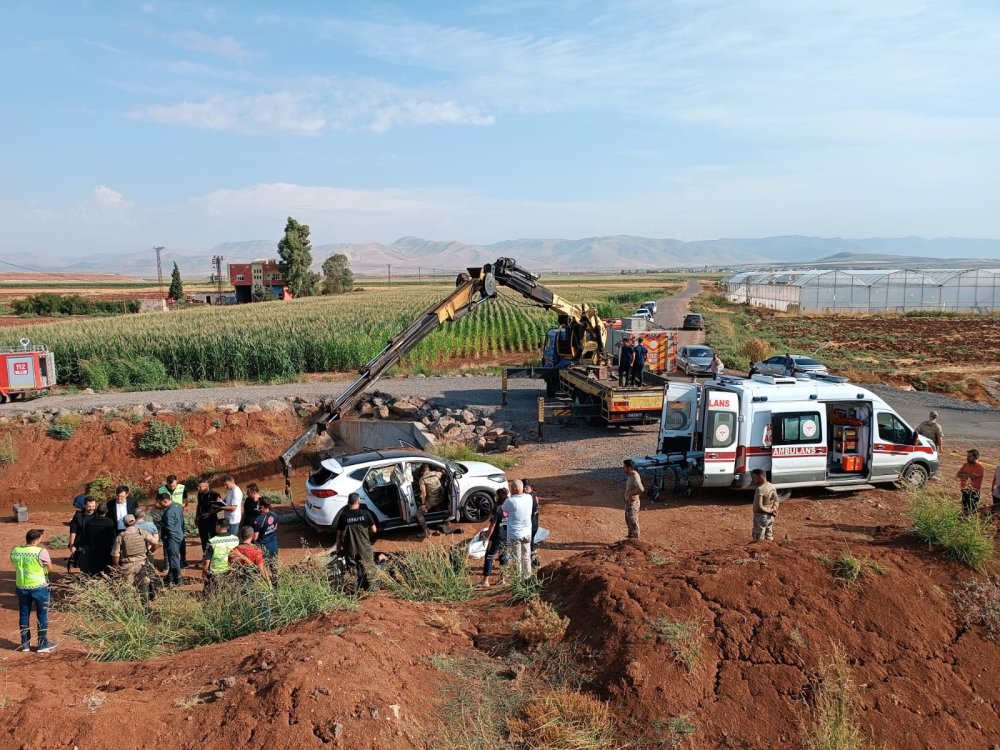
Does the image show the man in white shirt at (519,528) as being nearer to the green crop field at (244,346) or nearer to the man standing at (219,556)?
the man standing at (219,556)

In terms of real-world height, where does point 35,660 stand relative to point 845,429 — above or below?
below

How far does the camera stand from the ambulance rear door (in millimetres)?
12711

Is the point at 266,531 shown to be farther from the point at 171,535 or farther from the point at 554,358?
the point at 554,358

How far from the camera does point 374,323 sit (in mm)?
38562

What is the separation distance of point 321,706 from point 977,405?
24.8m

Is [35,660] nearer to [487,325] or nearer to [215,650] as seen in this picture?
[215,650]

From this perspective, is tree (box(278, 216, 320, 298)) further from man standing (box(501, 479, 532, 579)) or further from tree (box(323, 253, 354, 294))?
man standing (box(501, 479, 532, 579))

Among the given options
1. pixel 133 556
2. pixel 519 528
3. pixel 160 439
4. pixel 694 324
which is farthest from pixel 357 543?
pixel 694 324

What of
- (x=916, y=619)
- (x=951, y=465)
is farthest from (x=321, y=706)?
(x=951, y=465)

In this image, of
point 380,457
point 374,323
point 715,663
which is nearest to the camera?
point 715,663

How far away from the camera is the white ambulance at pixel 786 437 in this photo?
1277 centimetres

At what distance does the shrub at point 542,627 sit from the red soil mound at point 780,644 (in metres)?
0.18

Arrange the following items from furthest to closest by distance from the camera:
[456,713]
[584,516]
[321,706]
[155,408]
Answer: [155,408]
[584,516]
[456,713]
[321,706]

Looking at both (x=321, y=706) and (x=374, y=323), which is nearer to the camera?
(x=321, y=706)
